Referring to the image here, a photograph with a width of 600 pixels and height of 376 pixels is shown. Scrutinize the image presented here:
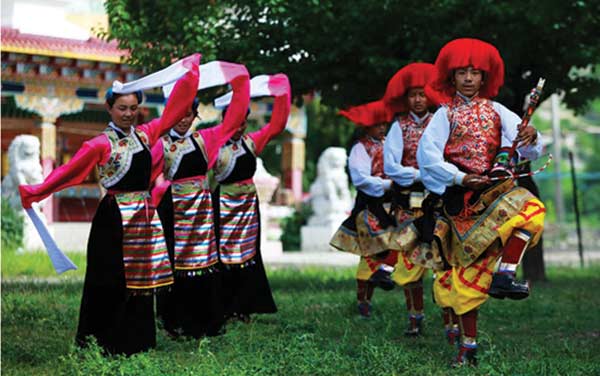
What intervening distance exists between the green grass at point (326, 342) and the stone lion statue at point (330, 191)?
32.7 ft

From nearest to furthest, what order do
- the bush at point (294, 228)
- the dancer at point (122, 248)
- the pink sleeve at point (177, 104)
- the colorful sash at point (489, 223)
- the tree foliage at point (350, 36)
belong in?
the colorful sash at point (489, 223) → the dancer at point (122, 248) → the pink sleeve at point (177, 104) → the tree foliage at point (350, 36) → the bush at point (294, 228)

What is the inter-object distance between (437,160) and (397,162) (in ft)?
3.83

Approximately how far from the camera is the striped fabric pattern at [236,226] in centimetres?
779

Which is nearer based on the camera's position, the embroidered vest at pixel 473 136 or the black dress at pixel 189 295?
the embroidered vest at pixel 473 136

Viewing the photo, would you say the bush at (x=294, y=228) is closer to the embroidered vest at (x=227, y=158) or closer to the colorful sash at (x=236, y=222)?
the colorful sash at (x=236, y=222)

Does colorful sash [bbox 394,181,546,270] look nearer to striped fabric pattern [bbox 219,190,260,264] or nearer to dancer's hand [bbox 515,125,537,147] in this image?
dancer's hand [bbox 515,125,537,147]

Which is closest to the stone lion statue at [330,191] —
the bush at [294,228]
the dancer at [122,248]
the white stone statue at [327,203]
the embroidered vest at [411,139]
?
the white stone statue at [327,203]

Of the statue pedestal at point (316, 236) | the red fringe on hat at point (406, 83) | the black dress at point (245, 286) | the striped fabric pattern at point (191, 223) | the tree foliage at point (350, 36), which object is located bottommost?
the statue pedestal at point (316, 236)

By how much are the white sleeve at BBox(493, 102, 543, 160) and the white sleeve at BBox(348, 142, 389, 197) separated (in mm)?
1920

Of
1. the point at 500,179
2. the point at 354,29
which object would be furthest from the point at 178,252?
the point at 354,29

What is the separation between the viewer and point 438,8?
32.1 feet

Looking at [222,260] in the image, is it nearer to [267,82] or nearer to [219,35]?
[267,82]

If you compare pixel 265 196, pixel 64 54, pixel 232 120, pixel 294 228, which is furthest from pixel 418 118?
pixel 294 228

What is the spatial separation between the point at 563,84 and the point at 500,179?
564 centimetres
